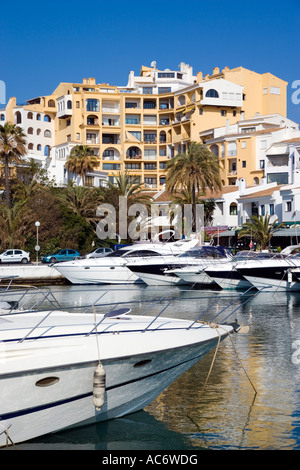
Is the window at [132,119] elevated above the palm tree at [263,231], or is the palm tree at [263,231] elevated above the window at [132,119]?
the window at [132,119]

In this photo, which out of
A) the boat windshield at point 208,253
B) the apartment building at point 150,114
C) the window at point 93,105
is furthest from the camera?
the window at point 93,105

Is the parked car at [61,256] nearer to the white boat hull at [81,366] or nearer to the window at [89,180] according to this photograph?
the window at [89,180]

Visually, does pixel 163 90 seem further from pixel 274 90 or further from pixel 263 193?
pixel 263 193

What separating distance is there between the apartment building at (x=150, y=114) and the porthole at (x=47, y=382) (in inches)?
3242

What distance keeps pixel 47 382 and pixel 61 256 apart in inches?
1593

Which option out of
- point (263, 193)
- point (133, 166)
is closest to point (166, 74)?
point (133, 166)

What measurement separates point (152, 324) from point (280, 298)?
21855 millimetres

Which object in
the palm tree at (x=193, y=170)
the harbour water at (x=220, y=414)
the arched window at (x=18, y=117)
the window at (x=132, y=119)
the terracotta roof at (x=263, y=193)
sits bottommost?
the harbour water at (x=220, y=414)

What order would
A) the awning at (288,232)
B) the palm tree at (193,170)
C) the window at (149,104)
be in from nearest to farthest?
the awning at (288,232), the palm tree at (193,170), the window at (149,104)

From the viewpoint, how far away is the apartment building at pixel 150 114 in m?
92.8

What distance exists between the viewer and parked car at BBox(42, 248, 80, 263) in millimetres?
48469

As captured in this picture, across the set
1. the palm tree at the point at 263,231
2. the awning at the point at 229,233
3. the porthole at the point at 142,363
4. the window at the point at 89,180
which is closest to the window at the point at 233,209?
the awning at the point at 229,233

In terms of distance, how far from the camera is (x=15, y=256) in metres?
48.0

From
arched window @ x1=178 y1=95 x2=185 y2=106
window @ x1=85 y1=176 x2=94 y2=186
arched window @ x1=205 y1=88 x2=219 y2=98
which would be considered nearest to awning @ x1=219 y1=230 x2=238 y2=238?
window @ x1=85 y1=176 x2=94 y2=186
